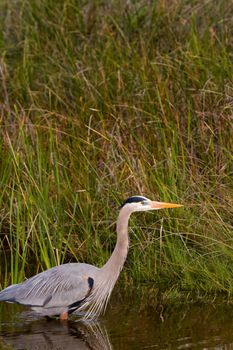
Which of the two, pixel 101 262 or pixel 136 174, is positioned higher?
pixel 136 174

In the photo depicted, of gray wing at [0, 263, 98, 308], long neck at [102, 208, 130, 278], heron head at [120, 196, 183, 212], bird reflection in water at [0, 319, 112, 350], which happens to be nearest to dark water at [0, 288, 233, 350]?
bird reflection in water at [0, 319, 112, 350]

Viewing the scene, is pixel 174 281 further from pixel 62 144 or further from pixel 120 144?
pixel 62 144

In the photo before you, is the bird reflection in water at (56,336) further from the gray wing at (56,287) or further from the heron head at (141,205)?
the heron head at (141,205)

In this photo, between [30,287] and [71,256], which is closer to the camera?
[30,287]

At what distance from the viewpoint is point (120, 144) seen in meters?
6.93

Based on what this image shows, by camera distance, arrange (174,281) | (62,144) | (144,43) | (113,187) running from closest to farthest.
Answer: (174,281)
(113,187)
(62,144)
(144,43)

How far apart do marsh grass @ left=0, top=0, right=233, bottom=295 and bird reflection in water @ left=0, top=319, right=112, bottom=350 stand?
1.54 ft

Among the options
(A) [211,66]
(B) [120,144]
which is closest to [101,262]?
(B) [120,144]

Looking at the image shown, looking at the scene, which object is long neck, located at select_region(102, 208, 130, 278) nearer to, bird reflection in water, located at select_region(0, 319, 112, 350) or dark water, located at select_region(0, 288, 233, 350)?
dark water, located at select_region(0, 288, 233, 350)

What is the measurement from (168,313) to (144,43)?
3.12 m

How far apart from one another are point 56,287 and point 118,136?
1314mm

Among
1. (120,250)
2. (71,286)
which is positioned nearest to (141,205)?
(120,250)

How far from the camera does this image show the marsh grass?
257 inches

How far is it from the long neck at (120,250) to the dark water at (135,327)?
0.81ft
